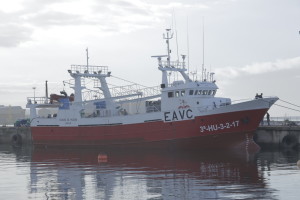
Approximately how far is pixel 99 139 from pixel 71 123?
14.8ft

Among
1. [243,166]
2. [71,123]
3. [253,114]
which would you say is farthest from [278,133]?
[71,123]

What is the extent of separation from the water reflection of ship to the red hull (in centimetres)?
301

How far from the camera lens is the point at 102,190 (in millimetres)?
21594

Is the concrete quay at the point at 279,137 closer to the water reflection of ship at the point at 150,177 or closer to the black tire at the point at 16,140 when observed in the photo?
the water reflection of ship at the point at 150,177

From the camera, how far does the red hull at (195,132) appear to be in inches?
1594

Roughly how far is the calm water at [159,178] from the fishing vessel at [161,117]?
3524 millimetres

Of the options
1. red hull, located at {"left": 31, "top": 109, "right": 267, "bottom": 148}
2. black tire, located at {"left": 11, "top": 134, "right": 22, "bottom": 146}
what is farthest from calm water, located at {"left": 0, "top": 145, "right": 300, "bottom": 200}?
black tire, located at {"left": 11, "top": 134, "right": 22, "bottom": 146}

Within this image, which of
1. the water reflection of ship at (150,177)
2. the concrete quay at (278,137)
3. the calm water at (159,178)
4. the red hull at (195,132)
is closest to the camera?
the calm water at (159,178)

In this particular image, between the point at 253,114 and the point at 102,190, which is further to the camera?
the point at 253,114

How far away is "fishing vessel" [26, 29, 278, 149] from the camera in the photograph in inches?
1598

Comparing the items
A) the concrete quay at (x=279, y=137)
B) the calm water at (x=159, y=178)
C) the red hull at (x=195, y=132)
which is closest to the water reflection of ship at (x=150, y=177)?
the calm water at (x=159, y=178)

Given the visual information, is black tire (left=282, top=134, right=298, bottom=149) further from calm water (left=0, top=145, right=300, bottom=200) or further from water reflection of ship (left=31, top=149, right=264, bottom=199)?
water reflection of ship (left=31, top=149, right=264, bottom=199)

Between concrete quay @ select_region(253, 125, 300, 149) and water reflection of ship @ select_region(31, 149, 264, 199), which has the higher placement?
concrete quay @ select_region(253, 125, 300, 149)

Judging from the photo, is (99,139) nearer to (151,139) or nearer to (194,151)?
(151,139)
